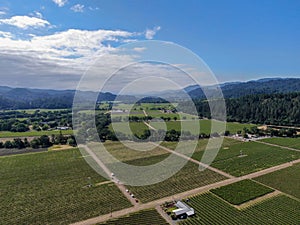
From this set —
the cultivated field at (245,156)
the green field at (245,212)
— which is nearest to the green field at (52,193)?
the green field at (245,212)

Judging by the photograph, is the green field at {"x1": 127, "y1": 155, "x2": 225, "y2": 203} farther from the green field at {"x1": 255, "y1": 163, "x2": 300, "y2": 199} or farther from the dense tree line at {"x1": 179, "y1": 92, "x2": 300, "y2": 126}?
the dense tree line at {"x1": 179, "y1": 92, "x2": 300, "y2": 126}

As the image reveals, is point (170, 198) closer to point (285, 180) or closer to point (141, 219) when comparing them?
point (141, 219)

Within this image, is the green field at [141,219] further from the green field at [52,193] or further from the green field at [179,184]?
the green field at [179,184]

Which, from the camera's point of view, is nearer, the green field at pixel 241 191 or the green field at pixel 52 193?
the green field at pixel 52 193

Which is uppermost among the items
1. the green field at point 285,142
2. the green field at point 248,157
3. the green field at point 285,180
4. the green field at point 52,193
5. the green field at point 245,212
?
the green field at point 285,142

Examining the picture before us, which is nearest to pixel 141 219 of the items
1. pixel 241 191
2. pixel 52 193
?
pixel 52 193

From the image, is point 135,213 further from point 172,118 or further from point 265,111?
point 265,111
